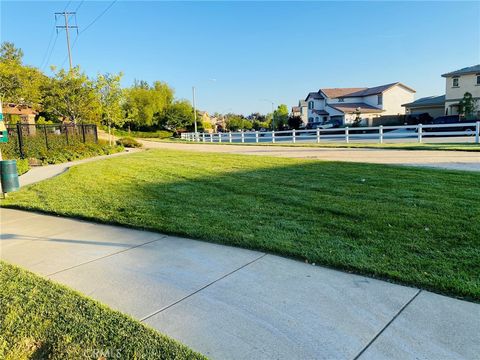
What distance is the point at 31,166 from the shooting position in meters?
16.0

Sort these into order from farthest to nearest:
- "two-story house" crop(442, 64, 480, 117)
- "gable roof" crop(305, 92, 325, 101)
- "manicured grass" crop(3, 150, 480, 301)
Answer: "gable roof" crop(305, 92, 325, 101)
"two-story house" crop(442, 64, 480, 117)
"manicured grass" crop(3, 150, 480, 301)

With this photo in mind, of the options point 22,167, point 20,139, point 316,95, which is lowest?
point 22,167

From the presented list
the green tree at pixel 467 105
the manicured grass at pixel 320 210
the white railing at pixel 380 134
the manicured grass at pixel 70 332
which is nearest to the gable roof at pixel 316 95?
the white railing at pixel 380 134

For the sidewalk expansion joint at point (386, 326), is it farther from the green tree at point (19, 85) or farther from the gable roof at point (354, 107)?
the gable roof at point (354, 107)

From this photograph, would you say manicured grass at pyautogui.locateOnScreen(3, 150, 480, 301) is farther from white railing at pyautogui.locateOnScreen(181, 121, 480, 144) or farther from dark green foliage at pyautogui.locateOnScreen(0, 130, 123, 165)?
white railing at pyautogui.locateOnScreen(181, 121, 480, 144)

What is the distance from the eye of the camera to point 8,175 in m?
8.78

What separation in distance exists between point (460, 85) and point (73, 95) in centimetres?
3897

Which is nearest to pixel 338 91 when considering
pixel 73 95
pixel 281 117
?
pixel 281 117

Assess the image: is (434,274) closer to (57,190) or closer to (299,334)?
(299,334)

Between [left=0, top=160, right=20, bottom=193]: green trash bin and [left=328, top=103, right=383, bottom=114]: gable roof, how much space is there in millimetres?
54273

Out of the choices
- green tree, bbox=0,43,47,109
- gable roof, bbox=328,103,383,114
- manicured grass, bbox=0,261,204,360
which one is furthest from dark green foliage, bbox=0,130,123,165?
gable roof, bbox=328,103,383,114

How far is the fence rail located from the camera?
17.2 m

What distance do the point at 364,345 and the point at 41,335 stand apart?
2.52 meters

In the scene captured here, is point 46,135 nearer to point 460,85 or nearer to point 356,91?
point 460,85
